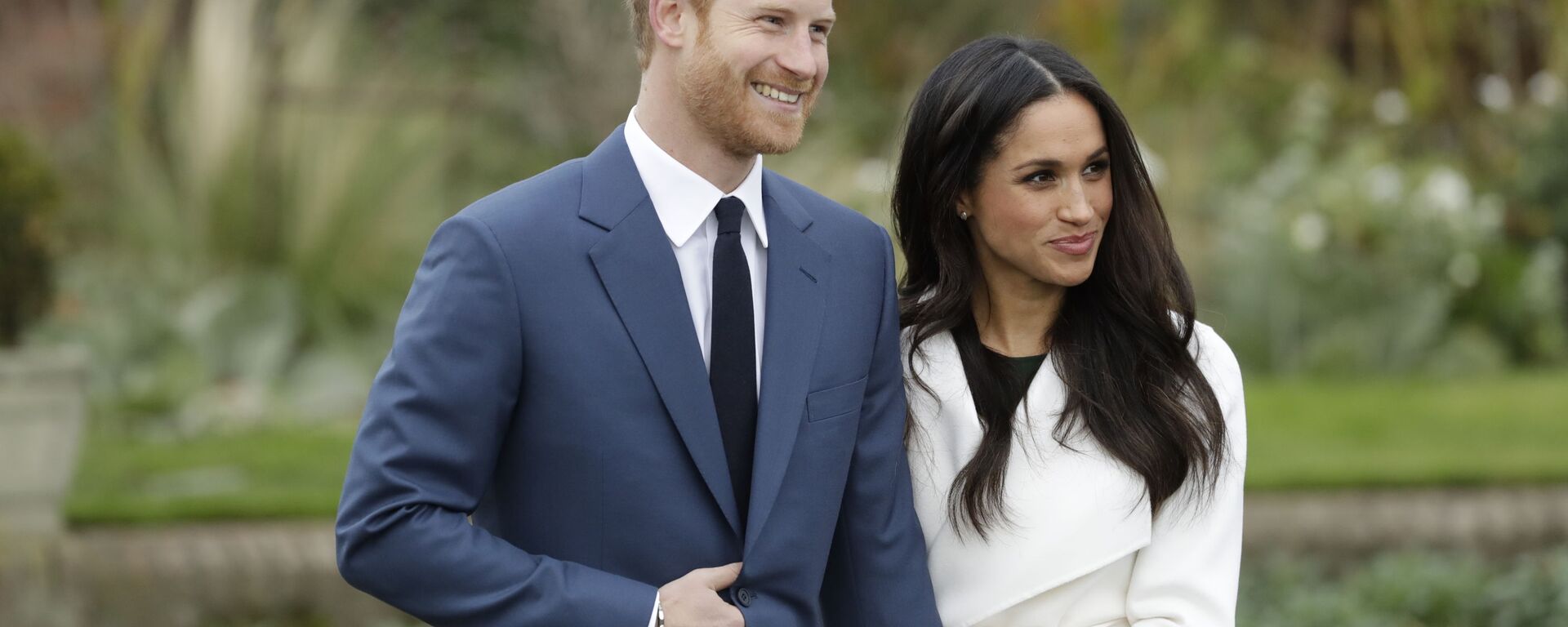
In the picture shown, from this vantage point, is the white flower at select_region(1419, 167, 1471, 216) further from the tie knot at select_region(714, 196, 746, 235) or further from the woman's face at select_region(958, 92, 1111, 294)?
the tie knot at select_region(714, 196, 746, 235)

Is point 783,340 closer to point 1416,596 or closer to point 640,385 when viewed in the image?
point 640,385

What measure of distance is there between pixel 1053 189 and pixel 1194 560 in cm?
60

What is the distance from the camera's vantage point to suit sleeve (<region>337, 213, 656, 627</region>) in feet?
7.01

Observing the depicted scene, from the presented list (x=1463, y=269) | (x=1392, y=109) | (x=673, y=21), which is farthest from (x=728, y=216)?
(x=1392, y=109)

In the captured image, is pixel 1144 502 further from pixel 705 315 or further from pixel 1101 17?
pixel 1101 17

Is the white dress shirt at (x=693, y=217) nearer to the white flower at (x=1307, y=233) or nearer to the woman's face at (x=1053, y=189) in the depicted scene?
the woman's face at (x=1053, y=189)

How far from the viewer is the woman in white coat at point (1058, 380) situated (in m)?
2.53

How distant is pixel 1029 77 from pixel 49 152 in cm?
724

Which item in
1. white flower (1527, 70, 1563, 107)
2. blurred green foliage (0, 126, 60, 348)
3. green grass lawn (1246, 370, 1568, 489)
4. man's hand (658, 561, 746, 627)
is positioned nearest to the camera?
man's hand (658, 561, 746, 627)

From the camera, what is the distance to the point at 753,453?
7.70ft

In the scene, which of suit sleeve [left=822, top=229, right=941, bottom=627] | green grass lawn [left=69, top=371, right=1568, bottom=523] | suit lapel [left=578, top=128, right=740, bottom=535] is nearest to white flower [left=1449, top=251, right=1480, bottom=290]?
green grass lawn [left=69, top=371, right=1568, bottom=523]

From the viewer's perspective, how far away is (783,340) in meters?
2.36

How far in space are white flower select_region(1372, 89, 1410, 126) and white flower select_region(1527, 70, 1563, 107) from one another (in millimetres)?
743

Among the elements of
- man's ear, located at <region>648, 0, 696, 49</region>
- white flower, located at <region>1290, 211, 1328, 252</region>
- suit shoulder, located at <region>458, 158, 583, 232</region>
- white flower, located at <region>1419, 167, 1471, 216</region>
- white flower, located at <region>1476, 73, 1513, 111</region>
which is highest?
white flower, located at <region>1476, 73, 1513, 111</region>
